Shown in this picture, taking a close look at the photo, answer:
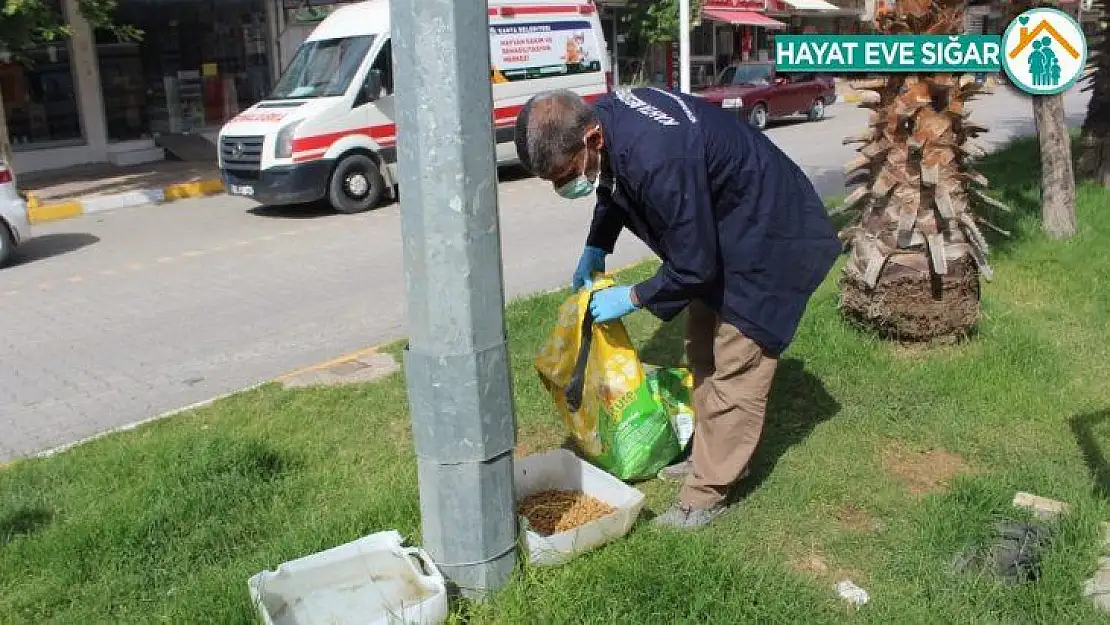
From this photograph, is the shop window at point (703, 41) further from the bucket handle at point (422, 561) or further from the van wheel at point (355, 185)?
the bucket handle at point (422, 561)

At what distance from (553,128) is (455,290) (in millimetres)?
732

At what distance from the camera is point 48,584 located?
343 cm

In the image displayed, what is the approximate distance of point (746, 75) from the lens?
20.3 meters

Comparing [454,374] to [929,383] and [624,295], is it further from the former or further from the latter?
[929,383]

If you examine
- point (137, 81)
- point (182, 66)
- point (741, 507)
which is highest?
point (182, 66)

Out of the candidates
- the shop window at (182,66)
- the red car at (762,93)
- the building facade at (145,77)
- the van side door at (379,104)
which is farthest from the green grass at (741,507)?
the shop window at (182,66)

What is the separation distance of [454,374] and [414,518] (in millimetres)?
990

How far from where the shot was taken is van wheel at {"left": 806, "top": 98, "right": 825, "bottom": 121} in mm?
21516

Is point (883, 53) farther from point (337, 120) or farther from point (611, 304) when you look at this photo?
point (337, 120)

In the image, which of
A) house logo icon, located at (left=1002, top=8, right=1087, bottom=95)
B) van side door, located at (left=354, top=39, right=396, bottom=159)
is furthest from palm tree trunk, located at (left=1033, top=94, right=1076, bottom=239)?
van side door, located at (left=354, top=39, right=396, bottom=159)

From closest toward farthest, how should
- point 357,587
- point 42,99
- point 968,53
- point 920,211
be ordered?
point 357,587, point 968,53, point 920,211, point 42,99

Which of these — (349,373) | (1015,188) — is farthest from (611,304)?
(1015,188)

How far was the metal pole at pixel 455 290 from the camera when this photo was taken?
2.72 metres

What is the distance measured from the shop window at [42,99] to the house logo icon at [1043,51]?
16.1 meters
